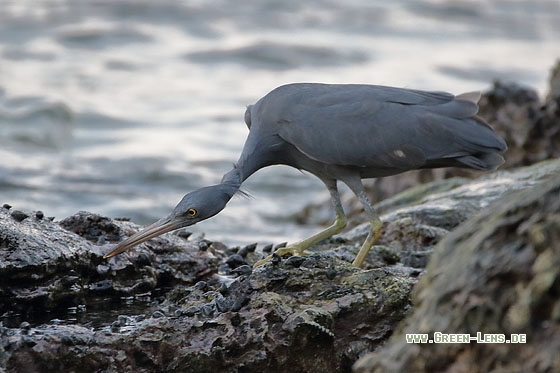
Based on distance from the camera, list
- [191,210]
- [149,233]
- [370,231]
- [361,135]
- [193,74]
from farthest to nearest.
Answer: [193,74]
[361,135]
[370,231]
[191,210]
[149,233]

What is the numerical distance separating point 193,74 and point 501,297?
1382cm

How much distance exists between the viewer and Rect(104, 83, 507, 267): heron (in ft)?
20.1

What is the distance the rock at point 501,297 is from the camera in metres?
2.61

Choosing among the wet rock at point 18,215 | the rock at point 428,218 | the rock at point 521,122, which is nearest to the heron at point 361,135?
the rock at point 428,218

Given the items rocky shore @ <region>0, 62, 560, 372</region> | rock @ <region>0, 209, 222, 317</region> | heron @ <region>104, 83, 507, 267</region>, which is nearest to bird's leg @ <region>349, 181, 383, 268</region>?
heron @ <region>104, 83, 507, 267</region>

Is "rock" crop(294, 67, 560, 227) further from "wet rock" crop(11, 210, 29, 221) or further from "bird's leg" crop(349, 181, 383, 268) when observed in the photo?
"wet rock" crop(11, 210, 29, 221)

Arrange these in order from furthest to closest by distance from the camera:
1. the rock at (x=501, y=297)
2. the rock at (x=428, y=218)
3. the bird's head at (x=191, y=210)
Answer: the rock at (x=428, y=218), the bird's head at (x=191, y=210), the rock at (x=501, y=297)

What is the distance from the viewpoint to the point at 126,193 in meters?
11.3

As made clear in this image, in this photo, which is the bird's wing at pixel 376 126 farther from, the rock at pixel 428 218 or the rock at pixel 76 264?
the rock at pixel 76 264

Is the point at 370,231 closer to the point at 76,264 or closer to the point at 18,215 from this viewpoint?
the point at 76,264

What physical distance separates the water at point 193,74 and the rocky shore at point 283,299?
3984 mm

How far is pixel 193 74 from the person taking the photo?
53.0ft

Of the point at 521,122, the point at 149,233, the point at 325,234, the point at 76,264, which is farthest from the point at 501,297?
the point at 521,122

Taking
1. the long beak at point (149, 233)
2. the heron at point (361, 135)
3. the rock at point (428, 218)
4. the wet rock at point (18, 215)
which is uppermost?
the heron at point (361, 135)
